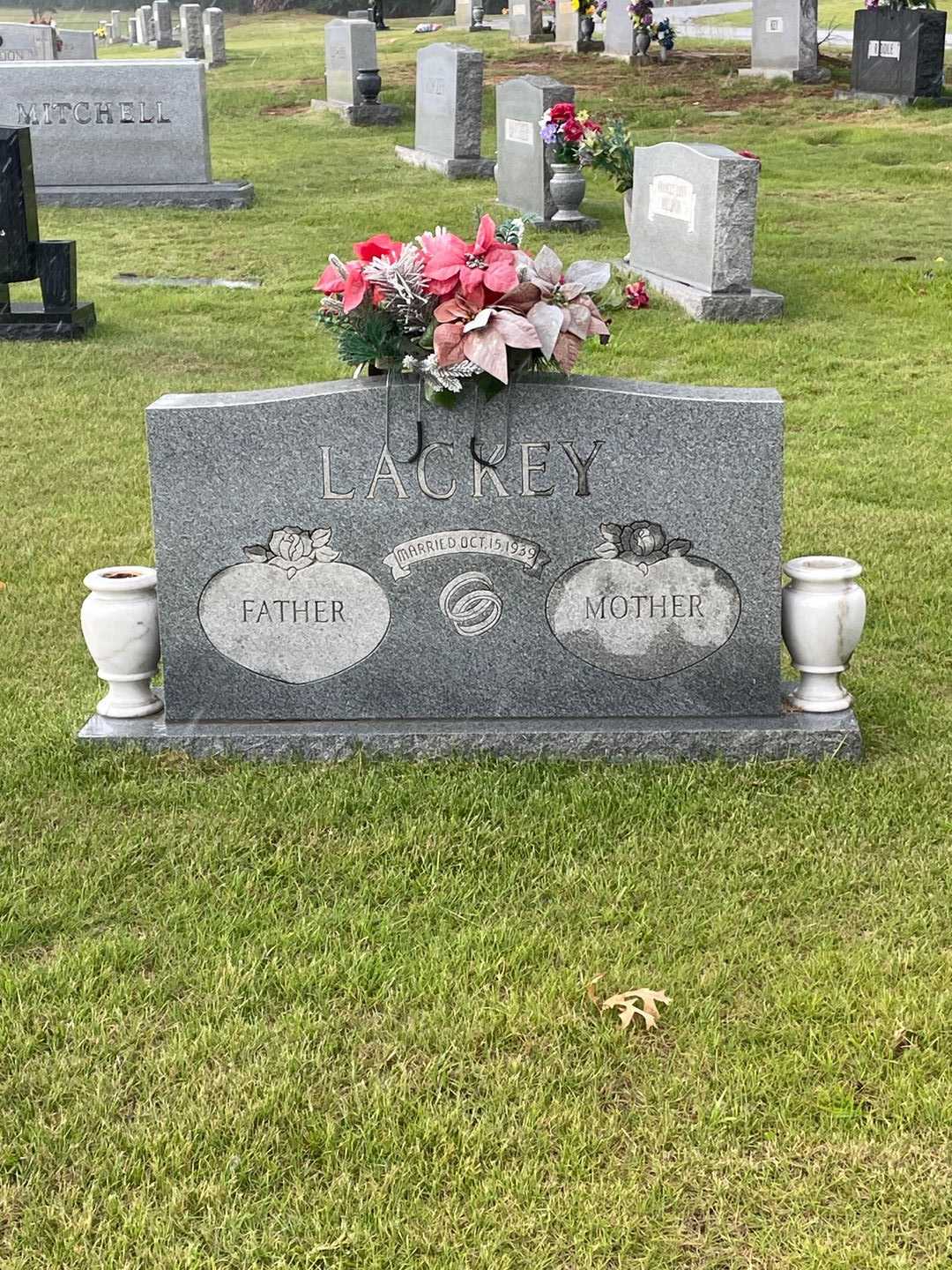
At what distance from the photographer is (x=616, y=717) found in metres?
4.27

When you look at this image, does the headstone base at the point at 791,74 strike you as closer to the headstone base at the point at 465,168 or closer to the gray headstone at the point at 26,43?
the headstone base at the point at 465,168

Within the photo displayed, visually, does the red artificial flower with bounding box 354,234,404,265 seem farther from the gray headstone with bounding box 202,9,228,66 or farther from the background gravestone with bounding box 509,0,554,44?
the gray headstone with bounding box 202,9,228,66

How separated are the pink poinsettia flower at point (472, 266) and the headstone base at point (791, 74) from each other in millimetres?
20771

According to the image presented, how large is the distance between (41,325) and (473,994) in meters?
8.02

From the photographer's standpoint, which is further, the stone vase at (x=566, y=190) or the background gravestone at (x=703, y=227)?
the stone vase at (x=566, y=190)

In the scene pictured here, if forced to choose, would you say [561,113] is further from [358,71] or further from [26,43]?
[26,43]

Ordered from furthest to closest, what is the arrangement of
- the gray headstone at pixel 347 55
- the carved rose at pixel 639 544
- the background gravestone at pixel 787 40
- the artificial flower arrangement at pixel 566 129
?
the background gravestone at pixel 787 40, the gray headstone at pixel 347 55, the artificial flower arrangement at pixel 566 129, the carved rose at pixel 639 544

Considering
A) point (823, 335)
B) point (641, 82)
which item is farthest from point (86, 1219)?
point (641, 82)

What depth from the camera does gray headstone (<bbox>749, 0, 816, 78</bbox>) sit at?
2277cm

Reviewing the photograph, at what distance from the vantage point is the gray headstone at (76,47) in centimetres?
3041

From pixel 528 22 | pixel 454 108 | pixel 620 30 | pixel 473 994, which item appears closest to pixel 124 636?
pixel 473 994

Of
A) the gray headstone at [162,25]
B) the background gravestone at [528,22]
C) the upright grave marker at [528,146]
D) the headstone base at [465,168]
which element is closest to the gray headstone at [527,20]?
the background gravestone at [528,22]

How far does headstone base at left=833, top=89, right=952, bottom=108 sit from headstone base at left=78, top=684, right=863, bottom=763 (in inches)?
712

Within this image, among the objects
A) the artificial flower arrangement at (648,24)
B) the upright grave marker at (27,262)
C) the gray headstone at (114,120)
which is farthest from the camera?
the artificial flower arrangement at (648,24)
